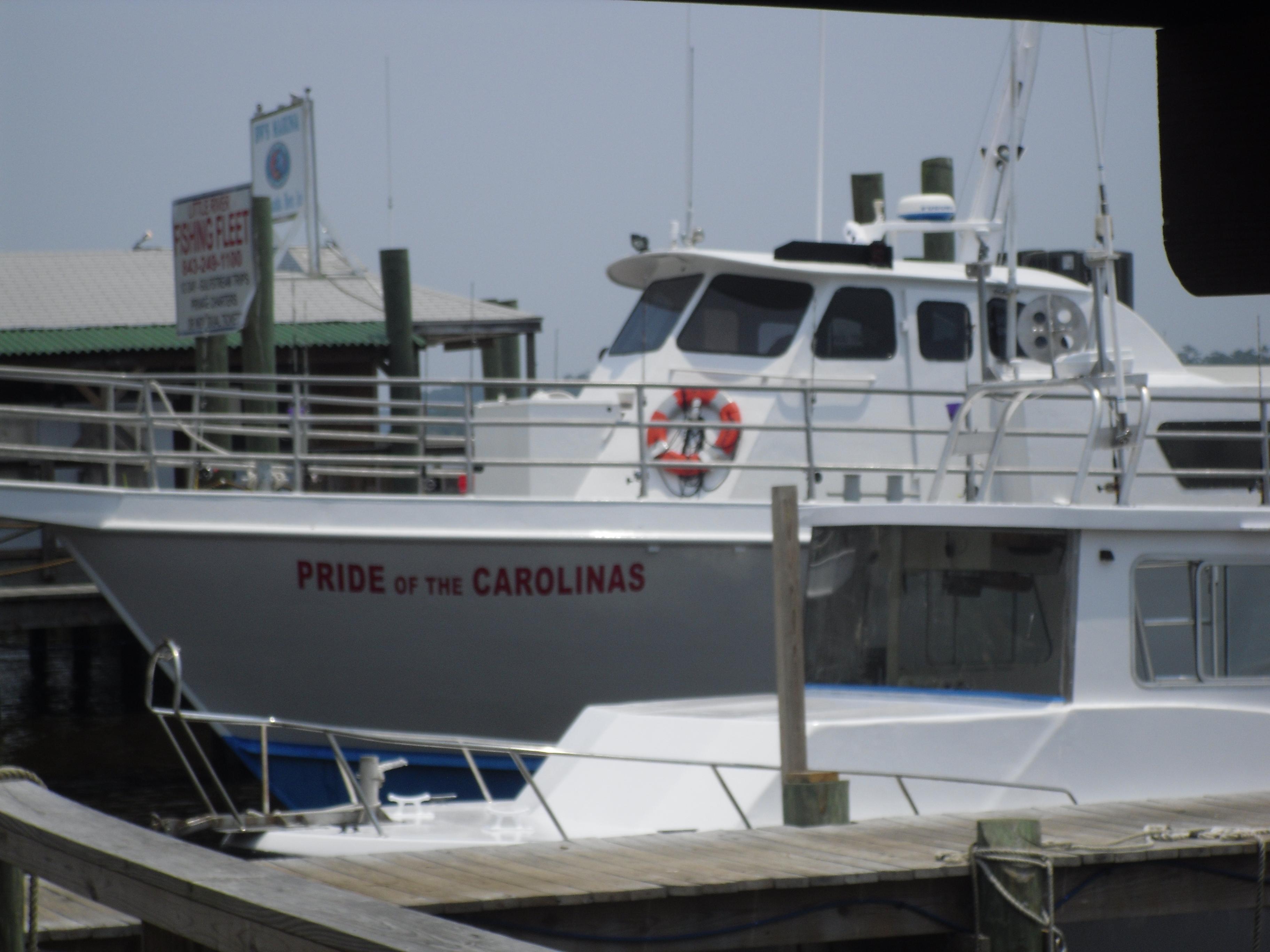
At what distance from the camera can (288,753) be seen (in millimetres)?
9719

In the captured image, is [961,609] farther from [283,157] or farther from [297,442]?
[283,157]

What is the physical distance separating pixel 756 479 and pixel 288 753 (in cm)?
363

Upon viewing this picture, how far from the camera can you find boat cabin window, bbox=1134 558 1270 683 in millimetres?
6918

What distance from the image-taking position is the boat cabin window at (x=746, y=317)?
1015cm

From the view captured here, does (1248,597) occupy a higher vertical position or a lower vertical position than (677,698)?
higher

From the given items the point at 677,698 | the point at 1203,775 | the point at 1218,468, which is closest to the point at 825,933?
the point at 1203,775

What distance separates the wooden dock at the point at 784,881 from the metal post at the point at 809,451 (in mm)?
3009

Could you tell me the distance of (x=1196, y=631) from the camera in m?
6.99

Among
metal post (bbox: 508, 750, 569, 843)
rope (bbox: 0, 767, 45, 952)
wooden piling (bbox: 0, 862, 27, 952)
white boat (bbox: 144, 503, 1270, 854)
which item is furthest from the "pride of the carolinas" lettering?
wooden piling (bbox: 0, 862, 27, 952)

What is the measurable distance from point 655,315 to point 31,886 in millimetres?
7606

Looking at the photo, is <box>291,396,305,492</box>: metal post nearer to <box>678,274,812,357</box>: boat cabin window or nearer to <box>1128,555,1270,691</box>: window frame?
<box>678,274,812,357</box>: boat cabin window

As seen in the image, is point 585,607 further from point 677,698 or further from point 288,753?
point 288,753

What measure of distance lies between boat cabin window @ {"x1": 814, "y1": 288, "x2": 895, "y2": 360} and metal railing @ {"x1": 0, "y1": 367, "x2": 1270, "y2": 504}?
0.25 metres

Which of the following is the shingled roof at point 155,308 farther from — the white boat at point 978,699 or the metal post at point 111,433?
the white boat at point 978,699
